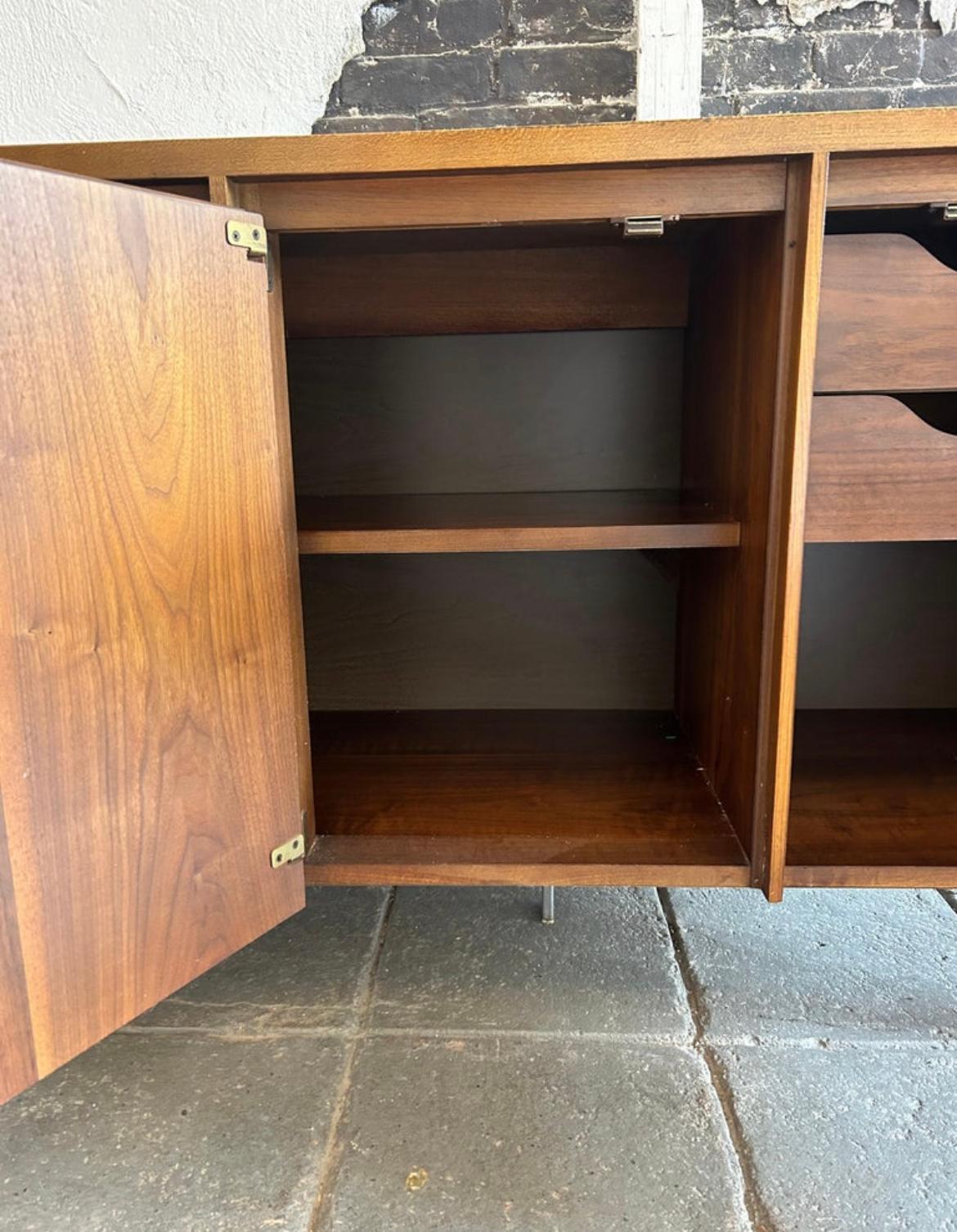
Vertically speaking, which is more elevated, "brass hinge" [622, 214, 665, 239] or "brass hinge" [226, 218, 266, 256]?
"brass hinge" [622, 214, 665, 239]

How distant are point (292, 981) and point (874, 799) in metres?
0.70

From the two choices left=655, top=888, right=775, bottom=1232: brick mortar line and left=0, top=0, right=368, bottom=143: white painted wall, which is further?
left=0, top=0, right=368, bottom=143: white painted wall

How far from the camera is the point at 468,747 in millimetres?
1122

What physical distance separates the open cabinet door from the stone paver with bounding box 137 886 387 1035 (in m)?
0.18

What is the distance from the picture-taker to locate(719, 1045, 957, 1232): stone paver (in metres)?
0.65

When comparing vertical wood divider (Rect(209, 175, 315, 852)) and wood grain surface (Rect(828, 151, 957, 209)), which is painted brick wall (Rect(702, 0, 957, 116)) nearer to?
wood grain surface (Rect(828, 151, 957, 209))

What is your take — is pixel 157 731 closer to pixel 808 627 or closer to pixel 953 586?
pixel 808 627

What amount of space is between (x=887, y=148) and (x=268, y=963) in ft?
3.38

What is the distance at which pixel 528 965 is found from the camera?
0.96 metres

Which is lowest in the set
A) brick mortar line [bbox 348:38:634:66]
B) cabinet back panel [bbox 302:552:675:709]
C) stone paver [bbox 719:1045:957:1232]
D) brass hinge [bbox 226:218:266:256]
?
stone paver [bbox 719:1045:957:1232]

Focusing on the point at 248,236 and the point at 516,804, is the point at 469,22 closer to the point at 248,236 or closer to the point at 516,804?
the point at 248,236

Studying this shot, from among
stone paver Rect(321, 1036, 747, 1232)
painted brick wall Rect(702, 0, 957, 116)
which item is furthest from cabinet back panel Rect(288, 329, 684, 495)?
stone paver Rect(321, 1036, 747, 1232)

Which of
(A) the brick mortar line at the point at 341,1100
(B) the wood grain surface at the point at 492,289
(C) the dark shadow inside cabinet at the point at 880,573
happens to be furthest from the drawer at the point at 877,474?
(A) the brick mortar line at the point at 341,1100

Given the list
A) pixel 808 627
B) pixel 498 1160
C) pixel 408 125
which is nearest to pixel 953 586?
pixel 808 627
